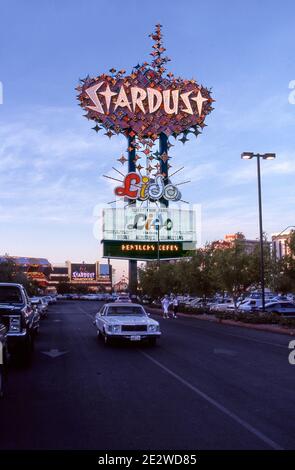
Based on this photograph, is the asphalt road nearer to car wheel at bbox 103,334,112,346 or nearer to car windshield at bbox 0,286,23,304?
car wheel at bbox 103,334,112,346

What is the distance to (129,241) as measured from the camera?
6738cm

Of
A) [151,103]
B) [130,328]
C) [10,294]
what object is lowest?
[130,328]

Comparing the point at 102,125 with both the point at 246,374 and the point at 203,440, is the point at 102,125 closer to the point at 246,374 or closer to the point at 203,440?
the point at 246,374

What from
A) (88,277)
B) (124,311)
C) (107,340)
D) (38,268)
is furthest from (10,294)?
(88,277)

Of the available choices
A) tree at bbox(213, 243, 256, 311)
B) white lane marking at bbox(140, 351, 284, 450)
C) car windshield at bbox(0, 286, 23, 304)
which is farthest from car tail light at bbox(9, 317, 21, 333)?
tree at bbox(213, 243, 256, 311)

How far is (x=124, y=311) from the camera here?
1838cm

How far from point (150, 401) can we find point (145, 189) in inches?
2200

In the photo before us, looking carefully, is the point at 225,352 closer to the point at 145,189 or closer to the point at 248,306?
the point at 248,306

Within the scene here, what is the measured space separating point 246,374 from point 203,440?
18.2 feet

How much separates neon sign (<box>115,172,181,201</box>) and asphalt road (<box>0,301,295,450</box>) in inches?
1913

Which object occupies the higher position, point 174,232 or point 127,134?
point 127,134
